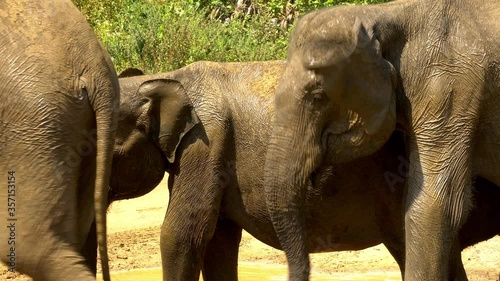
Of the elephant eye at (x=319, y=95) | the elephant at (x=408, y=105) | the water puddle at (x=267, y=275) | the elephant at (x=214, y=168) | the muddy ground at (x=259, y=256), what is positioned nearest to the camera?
the elephant at (x=408, y=105)

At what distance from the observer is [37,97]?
241 inches

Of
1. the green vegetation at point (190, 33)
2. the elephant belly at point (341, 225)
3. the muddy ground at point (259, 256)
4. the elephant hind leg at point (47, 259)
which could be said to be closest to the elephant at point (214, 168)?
the elephant belly at point (341, 225)

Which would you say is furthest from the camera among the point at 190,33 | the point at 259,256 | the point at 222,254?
the point at 190,33

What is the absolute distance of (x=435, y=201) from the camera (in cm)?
685

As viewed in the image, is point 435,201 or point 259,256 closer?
point 435,201

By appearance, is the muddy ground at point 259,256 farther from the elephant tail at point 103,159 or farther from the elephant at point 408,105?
the elephant tail at point 103,159

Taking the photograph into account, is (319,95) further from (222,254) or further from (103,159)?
(222,254)

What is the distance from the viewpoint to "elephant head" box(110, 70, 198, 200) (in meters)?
8.31

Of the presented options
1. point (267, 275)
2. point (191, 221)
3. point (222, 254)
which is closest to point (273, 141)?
point (191, 221)

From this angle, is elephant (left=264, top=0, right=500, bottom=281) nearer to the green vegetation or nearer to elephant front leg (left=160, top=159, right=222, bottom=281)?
elephant front leg (left=160, top=159, right=222, bottom=281)

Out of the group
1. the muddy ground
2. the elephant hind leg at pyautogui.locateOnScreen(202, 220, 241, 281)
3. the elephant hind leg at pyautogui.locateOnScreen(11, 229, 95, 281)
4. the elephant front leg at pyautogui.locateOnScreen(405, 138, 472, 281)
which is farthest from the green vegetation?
the elephant hind leg at pyautogui.locateOnScreen(11, 229, 95, 281)

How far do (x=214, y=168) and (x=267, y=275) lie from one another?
2.67 meters

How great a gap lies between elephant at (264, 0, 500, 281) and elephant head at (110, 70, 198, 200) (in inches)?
51.3

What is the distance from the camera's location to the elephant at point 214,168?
318 inches
